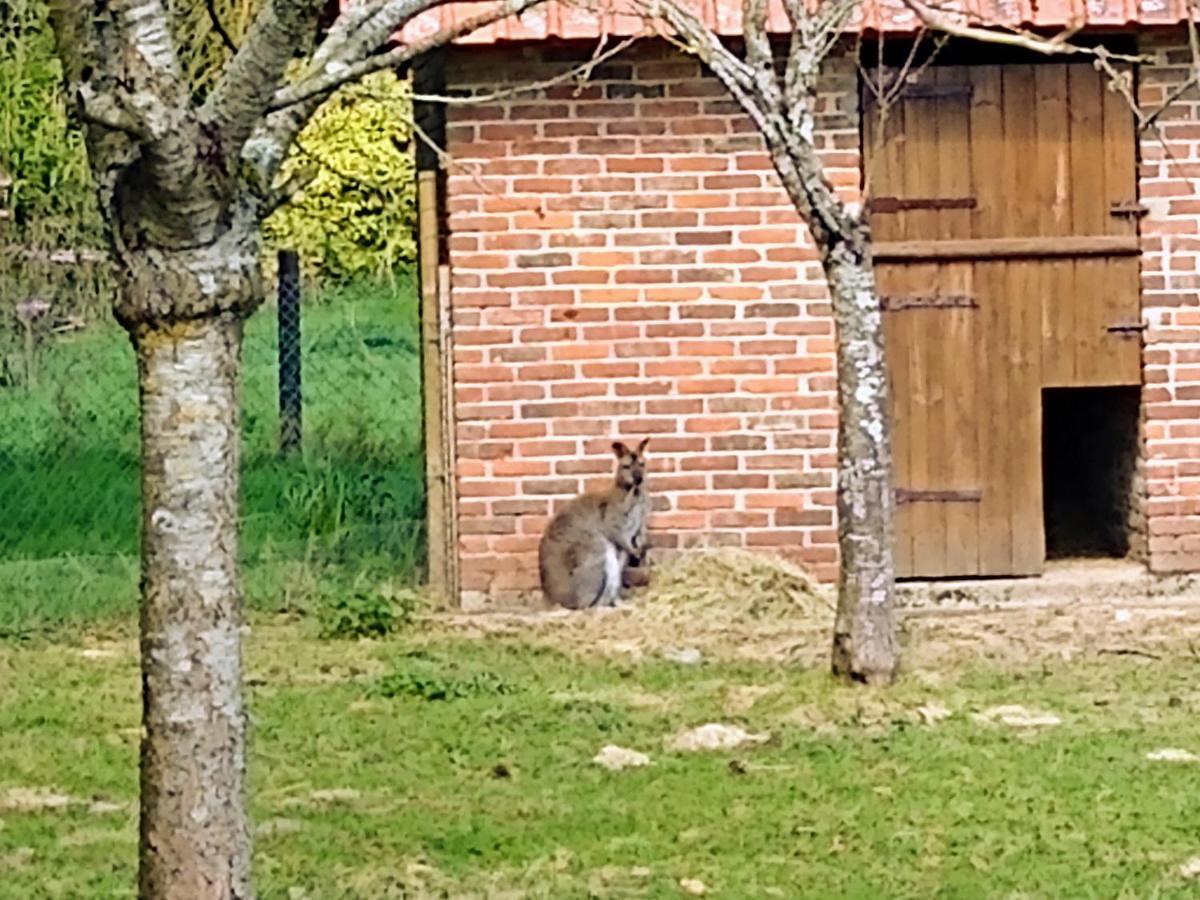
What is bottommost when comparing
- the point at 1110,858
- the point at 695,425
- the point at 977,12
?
the point at 1110,858

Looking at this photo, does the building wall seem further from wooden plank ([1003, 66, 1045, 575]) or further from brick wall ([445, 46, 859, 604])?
wooden plank ([1003, 66, 1045, 575])

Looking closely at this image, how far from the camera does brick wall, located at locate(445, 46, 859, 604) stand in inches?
457

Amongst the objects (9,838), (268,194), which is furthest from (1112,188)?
(268,194)

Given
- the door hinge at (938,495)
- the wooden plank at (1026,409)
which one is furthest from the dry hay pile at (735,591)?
the wooden plank at (1026,409)

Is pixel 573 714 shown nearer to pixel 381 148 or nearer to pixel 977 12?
pixel 977 12

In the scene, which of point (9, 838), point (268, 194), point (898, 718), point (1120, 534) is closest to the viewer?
point (268, 194)

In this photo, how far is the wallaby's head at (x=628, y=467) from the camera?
37.2 feet

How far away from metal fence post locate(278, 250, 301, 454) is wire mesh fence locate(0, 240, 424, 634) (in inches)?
0.4

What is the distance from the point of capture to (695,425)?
11.7 meters

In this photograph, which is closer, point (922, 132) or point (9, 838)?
point (9, 838)

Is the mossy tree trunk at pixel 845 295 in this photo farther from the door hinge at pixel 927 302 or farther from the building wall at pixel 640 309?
the door hinge at pixel 927 302

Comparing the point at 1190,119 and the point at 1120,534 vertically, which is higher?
the point at 1190,119

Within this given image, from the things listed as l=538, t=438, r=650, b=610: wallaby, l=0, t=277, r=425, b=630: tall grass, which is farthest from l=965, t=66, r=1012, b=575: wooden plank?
l=0, t=277, r=425, b=630: tall grass

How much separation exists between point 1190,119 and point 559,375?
10.8 feet
